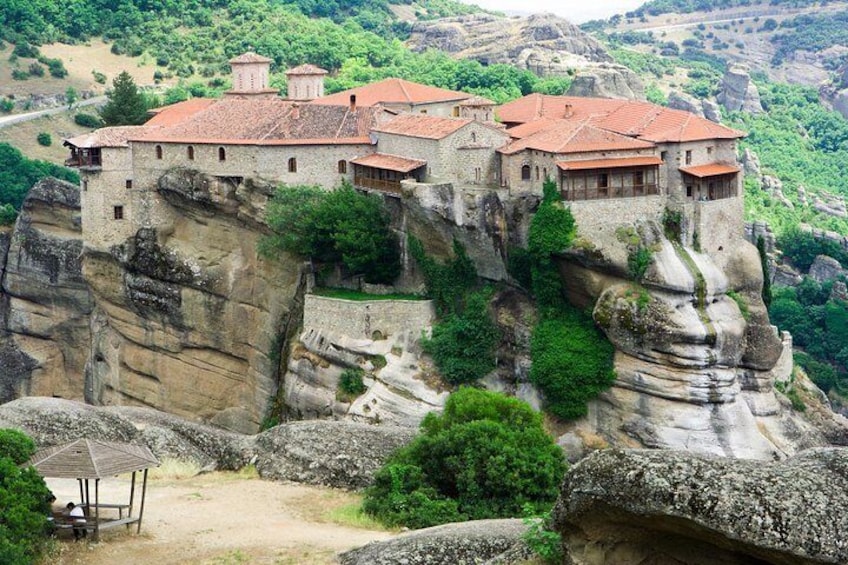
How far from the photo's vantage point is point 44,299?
248ft

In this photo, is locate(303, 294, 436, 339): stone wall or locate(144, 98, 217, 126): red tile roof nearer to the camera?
locate(303, 294, 436, 339): stone wall

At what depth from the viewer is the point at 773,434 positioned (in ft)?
174

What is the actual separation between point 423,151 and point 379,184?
2.54 metres

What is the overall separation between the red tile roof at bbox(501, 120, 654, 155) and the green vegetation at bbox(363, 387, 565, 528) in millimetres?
17774

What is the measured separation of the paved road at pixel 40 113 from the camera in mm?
105750

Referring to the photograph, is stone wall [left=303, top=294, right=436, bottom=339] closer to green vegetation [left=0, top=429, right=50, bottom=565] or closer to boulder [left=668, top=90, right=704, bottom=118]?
green vegetation [left=0, top=429, right=50, bottom=565]

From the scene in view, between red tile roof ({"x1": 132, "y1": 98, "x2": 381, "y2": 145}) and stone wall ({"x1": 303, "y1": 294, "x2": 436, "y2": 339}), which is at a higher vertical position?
red tile roof ({"x1": 132, "y1": 98, "x2": 381, "y2": 145})

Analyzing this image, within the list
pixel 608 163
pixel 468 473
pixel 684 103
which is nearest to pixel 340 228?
pixel 608 163

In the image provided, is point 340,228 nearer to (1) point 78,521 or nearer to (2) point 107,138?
(2) point 107,138

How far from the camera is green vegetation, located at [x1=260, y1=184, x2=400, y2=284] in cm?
5672

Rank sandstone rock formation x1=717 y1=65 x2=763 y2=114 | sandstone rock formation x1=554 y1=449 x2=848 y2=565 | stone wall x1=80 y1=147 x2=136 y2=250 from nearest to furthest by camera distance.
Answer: sandstone rock formation x1=554 y1=449 x2=848 y2=565 → stone wall x1=80 y1=147 x2=136 y2=250 → sandstone rock formation x1=717 y1=65 x2=763 y2=114

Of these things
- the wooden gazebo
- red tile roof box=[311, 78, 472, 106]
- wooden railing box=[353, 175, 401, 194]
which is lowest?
the wooden gazebo

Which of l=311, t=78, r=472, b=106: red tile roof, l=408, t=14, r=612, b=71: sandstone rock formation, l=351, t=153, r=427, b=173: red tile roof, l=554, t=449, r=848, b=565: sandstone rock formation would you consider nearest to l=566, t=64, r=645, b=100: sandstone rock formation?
l=408, t=14, r=612, b=71: sandstone rock formation

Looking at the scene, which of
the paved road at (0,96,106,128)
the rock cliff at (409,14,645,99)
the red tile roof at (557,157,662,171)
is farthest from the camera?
the rock cliff at (409,14,645,99)
